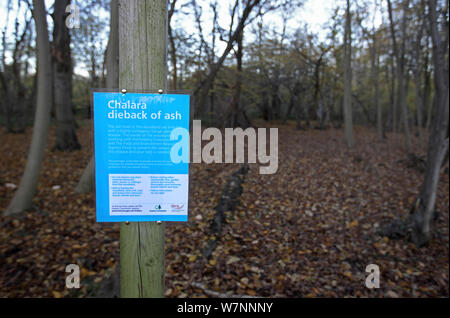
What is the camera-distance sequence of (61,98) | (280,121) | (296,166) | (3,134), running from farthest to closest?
(280,121) → (3,134) → (61,98) → (296,166)

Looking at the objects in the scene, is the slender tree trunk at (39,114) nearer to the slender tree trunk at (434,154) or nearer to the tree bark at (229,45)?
the tree bark at (229,45)

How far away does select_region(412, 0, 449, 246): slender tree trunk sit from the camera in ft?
15.9

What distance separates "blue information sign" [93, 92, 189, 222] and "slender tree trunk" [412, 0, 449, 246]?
17.4ft

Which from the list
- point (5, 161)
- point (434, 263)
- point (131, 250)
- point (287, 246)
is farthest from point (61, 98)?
point (434, 263)

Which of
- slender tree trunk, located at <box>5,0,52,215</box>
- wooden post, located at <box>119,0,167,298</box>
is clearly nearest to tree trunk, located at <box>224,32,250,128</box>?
slender tree trunk, located at <box>5,0,52,215</box>

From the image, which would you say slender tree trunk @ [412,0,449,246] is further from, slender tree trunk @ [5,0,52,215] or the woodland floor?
slender tree trunk @ [5,0,52,215]

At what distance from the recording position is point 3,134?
1398cm

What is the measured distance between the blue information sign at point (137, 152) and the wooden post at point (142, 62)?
3.3 inches

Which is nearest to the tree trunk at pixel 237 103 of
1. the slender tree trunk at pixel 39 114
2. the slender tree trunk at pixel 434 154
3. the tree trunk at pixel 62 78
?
the tree trunk at pixel 62 78

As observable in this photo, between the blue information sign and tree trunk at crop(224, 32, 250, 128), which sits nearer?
the blue information sign

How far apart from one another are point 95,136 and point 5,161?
10391 mm

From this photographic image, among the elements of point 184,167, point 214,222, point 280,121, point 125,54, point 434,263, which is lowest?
point 434,263

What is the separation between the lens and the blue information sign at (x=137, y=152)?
1.47m
